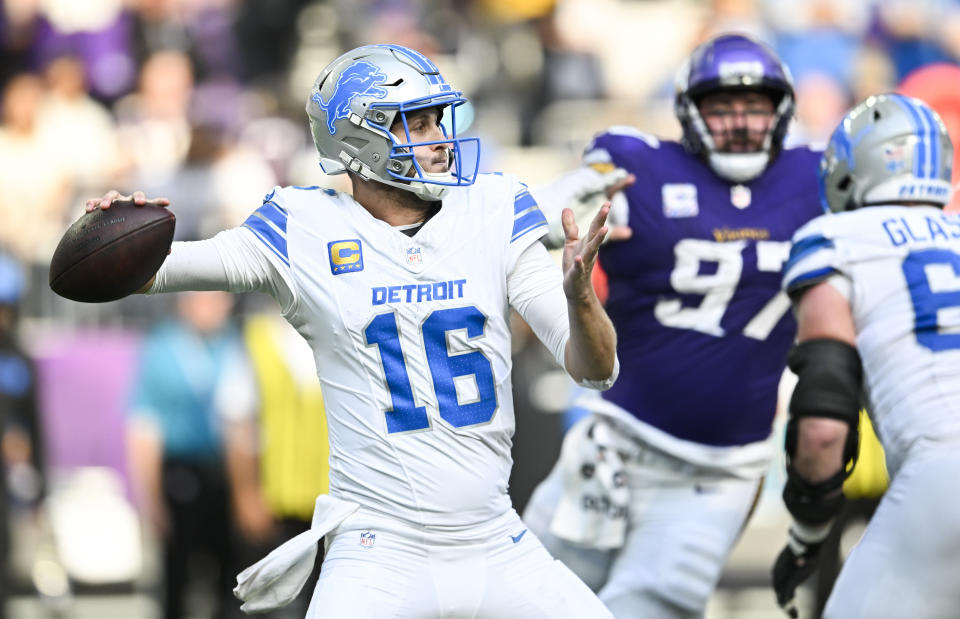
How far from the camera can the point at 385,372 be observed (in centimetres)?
349

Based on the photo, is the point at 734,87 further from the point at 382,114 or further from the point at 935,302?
the point at 382,114

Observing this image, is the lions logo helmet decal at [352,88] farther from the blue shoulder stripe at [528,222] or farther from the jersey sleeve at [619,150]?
the jersey sleeve at [619,150]

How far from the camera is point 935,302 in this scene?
3682 mm

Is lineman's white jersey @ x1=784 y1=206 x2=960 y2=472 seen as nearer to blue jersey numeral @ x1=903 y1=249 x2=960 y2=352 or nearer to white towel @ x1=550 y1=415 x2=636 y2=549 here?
blue jersey numeral @ x1=903 y1=249 x2=960 y2=352

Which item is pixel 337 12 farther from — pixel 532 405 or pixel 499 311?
pixel 499 311

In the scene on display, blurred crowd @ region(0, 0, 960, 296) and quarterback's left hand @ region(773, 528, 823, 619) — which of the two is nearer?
quarterback's left hand @ region(773, 528, 823, 619)

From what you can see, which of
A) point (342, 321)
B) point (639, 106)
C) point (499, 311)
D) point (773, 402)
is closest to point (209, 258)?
point (342, 321)

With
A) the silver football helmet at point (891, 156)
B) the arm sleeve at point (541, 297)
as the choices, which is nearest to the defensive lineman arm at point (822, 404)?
the silver football helmet at point (891, 156)

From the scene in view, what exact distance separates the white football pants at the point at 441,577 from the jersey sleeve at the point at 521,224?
679mm

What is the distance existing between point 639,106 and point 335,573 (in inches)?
256

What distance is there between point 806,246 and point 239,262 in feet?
4.95

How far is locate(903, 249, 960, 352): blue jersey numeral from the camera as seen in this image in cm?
368

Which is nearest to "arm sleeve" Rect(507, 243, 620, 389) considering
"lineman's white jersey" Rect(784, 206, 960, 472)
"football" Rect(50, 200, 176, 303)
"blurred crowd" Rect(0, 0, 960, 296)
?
"lineman's white jersey" Rect(784, 206, 960, 472)

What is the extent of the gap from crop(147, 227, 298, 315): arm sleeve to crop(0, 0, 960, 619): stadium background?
3852 mm
